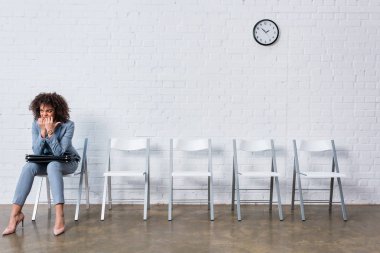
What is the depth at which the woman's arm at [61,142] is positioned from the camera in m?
3.60

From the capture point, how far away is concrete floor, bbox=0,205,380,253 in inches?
117

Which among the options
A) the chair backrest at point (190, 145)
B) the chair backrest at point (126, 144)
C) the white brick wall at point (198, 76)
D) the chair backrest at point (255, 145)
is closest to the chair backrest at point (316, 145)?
the white brick wall at point (198, 76)

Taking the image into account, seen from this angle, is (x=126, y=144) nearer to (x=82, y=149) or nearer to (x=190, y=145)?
(x=82, y=149)

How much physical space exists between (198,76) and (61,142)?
1.69 m

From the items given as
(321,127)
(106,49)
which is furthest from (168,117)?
(321,127)

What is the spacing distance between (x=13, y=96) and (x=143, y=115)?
1.50 meters

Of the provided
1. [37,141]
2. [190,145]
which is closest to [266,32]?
[190,145]

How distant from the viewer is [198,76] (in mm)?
4422

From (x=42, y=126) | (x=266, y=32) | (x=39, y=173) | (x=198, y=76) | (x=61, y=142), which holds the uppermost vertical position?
(x=266, y=32)

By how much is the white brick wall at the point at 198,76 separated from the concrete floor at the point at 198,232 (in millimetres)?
508

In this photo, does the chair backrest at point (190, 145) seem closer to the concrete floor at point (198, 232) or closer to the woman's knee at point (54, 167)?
the concrete floor at point (198, 232)

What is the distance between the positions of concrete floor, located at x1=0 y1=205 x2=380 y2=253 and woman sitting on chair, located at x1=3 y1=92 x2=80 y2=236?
0.56 feet

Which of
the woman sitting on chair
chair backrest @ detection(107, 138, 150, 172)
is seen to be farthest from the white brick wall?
the woman sitting on chair

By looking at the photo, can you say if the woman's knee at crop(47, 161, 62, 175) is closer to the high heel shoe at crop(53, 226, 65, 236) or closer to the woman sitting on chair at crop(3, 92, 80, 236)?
the woman sitting on chair at crop(3, 92, 80, 236)
